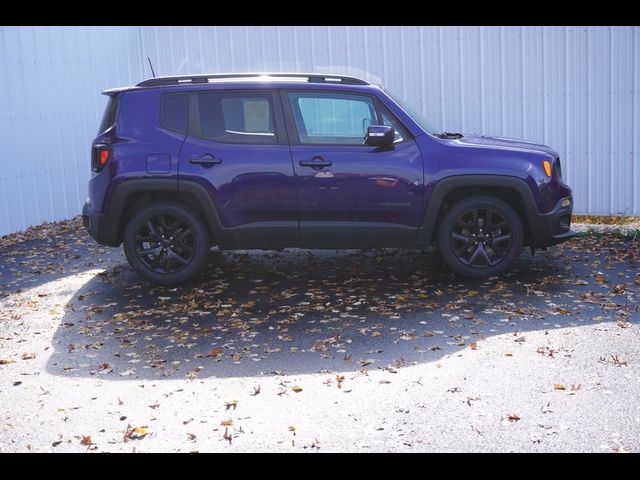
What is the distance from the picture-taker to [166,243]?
825 cm

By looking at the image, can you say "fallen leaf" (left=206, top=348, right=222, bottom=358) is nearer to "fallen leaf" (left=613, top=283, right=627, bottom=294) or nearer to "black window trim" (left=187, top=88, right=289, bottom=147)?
"black window trim" (left=187, top=88, right=289, bottom=147)

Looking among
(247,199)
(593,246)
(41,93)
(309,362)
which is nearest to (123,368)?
(309,362)

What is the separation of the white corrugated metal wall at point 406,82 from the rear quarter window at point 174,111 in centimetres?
427

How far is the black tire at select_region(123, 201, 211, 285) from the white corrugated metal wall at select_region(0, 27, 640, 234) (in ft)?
13.0

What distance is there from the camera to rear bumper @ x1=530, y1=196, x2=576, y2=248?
8.02m

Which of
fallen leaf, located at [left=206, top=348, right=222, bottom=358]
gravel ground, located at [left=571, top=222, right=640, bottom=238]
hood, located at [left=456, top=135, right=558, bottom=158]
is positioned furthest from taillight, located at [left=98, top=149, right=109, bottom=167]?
gravel ground, located at [left=571, top=222, right=640, bottom=238]

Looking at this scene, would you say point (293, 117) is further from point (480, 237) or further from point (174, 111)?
point (480, 237)

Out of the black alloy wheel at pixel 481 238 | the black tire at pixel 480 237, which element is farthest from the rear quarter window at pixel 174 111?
the black alloy wheel at pixel 481 238

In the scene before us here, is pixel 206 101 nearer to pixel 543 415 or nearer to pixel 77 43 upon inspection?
pixel 543 415

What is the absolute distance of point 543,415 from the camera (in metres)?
4.95

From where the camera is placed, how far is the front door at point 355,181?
7.91m

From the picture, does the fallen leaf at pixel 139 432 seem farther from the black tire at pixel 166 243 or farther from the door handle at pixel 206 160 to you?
the door handle at pixel 206 160

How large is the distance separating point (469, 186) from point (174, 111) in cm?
285

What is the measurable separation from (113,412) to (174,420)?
16.8 inches
